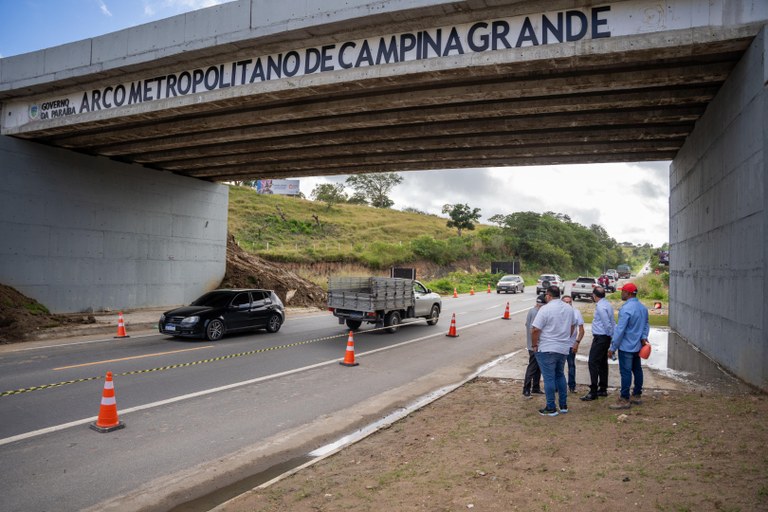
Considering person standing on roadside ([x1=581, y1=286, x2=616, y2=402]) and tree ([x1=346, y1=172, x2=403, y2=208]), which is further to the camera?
tree ([x1=346, y1=172, x2=403, y2=208])

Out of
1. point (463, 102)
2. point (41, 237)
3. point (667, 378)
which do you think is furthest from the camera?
point (41, 237)

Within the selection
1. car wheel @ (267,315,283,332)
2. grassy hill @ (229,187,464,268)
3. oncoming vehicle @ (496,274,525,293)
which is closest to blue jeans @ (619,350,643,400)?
car wheel @ (267,315,283,332)

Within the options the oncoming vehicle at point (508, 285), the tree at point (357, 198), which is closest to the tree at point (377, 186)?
the tree at point (357, 198)

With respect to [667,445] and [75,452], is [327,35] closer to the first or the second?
[75,452]

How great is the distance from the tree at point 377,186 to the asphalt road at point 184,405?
85388 millimetres

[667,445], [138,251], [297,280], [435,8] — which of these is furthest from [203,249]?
[667,445]

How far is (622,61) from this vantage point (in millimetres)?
9836

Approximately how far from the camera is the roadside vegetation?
→ 2037 inches

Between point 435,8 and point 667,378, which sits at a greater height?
point 435,8

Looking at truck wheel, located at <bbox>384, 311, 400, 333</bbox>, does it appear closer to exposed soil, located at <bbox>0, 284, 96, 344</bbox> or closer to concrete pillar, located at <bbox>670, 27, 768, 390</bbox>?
concrete pillar, located at <bbox>670, 27, 768, 390</bbox>

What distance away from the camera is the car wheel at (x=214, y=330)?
14172 millimetres

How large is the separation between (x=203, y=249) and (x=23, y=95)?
10.0 meters

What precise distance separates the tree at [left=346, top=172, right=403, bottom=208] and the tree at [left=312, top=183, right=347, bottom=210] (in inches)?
278

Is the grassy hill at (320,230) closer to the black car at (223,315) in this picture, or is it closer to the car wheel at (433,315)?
the car wheel at (433,315)
